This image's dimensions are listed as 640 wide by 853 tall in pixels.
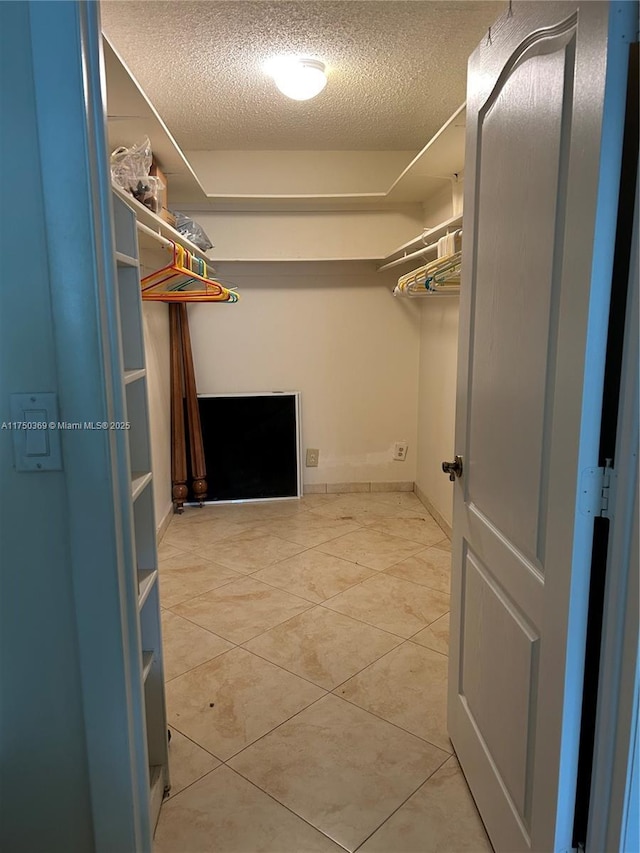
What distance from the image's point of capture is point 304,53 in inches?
96.8

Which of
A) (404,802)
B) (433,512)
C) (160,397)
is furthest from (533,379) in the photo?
(160,397)

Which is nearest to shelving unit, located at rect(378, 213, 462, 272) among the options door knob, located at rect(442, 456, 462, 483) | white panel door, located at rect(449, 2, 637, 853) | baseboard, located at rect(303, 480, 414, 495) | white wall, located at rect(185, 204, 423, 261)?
white wall, located at rect(185, 204, 423, 261)

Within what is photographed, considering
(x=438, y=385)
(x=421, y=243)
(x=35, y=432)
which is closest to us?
(x=35, y=432)

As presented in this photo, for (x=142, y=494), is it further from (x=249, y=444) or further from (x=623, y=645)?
(x=249, y=444)

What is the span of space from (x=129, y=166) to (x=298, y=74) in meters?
0.89

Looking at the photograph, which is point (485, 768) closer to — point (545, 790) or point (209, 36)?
point (545, 790)

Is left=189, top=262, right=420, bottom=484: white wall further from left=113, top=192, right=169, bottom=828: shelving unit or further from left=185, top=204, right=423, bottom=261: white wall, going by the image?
left=113, top=192, right=169, bottom=828: shelving unit

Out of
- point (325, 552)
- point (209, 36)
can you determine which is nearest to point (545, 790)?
point (325, 552)

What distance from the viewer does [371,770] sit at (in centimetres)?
177

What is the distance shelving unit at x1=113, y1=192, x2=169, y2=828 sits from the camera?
1388 mm

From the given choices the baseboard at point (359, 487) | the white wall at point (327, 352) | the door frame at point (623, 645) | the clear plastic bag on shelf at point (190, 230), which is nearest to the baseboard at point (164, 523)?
the white wall at point (327, 352)

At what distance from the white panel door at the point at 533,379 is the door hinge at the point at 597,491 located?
0.04 feet

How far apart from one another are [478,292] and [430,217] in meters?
2.80

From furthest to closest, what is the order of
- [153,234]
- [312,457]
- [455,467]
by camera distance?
[312,457]
[153,234]
[455,467]
